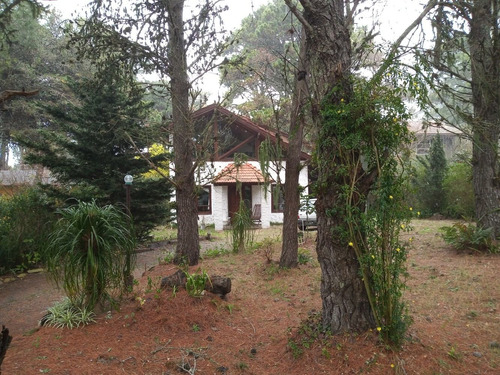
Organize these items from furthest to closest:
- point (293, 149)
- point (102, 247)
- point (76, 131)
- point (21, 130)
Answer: point (21, 130) < point (76, 131) < point (293, 149) < point (102, 247)

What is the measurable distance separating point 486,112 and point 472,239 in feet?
9.58

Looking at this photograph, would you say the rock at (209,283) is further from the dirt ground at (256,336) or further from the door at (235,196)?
the door at (235,196)

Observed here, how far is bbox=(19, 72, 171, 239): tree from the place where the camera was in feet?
34.6

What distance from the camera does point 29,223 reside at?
9.48 meters

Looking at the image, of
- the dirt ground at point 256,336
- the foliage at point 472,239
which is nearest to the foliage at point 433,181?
the foliage at point 472,239

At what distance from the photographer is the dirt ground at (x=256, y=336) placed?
11.4 feet

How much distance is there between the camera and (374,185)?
138 inches

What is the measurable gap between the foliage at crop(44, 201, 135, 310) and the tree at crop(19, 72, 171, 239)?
595 centimetres

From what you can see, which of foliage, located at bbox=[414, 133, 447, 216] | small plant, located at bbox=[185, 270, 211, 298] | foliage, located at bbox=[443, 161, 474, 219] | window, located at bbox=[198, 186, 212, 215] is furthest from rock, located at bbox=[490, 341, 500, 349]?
window, located at bbox=[198, 186, 212, 215]

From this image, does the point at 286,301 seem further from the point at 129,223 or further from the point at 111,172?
the point at 111,172

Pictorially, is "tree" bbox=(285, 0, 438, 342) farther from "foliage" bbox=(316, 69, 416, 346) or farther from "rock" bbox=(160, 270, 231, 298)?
"rock" bbox=(160, 270, 231, 298)

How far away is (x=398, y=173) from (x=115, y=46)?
7137 millimetres

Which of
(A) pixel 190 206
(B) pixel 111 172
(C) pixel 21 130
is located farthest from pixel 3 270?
(C) pixel 21 130

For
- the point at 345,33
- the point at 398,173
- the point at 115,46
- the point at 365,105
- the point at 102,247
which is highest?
the point at 115,46
